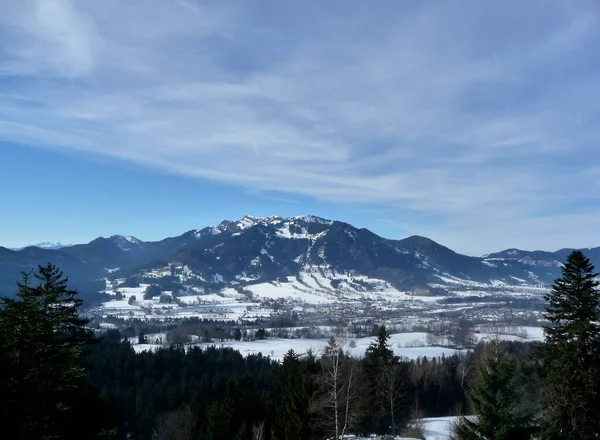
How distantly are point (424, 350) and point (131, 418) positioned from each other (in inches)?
2943

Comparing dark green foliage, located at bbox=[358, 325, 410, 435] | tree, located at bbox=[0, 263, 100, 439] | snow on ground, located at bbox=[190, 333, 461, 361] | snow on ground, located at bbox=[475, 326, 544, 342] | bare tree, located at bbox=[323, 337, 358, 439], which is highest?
tree, located at bbox=[0, 263, 100, 439]

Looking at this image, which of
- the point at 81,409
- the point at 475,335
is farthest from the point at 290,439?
the point at 475,335

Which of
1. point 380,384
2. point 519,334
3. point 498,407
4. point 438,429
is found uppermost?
point 498,407

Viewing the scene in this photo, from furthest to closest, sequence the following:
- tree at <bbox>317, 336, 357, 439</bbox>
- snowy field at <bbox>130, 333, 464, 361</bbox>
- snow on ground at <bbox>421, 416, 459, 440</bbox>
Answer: snowy field at <bbox>130, 333, 464, 361</bbox> → snow on ground at <bbox>421, 416, 459, 440</bbox> → tree at <bbox>317, 336, 357, 439</bbox>

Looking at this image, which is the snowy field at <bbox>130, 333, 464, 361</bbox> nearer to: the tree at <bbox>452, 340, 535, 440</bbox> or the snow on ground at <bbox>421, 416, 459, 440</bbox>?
the snow on ground at <bbox>421, 416, 459, 440</bbox>

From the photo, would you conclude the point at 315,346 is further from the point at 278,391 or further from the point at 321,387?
the point at 321,387

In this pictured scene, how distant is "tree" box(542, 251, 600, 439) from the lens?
16.6 meters

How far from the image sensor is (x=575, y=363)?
16984 mm

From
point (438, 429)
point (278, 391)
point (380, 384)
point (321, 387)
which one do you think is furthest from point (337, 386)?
point (278, 391)

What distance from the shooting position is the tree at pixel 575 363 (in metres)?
16.6

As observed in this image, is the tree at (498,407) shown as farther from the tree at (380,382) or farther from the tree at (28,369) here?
the tree at (380,382)

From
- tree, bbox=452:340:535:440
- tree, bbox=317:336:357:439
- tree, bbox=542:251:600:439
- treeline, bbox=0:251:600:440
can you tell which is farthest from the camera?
tree, bbox=317:336:357:439

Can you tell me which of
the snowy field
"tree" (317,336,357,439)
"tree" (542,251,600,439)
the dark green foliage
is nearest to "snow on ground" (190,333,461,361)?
the snowy field

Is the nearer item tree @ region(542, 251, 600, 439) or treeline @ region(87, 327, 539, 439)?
tree @ region(542, 251, 600, 439)
